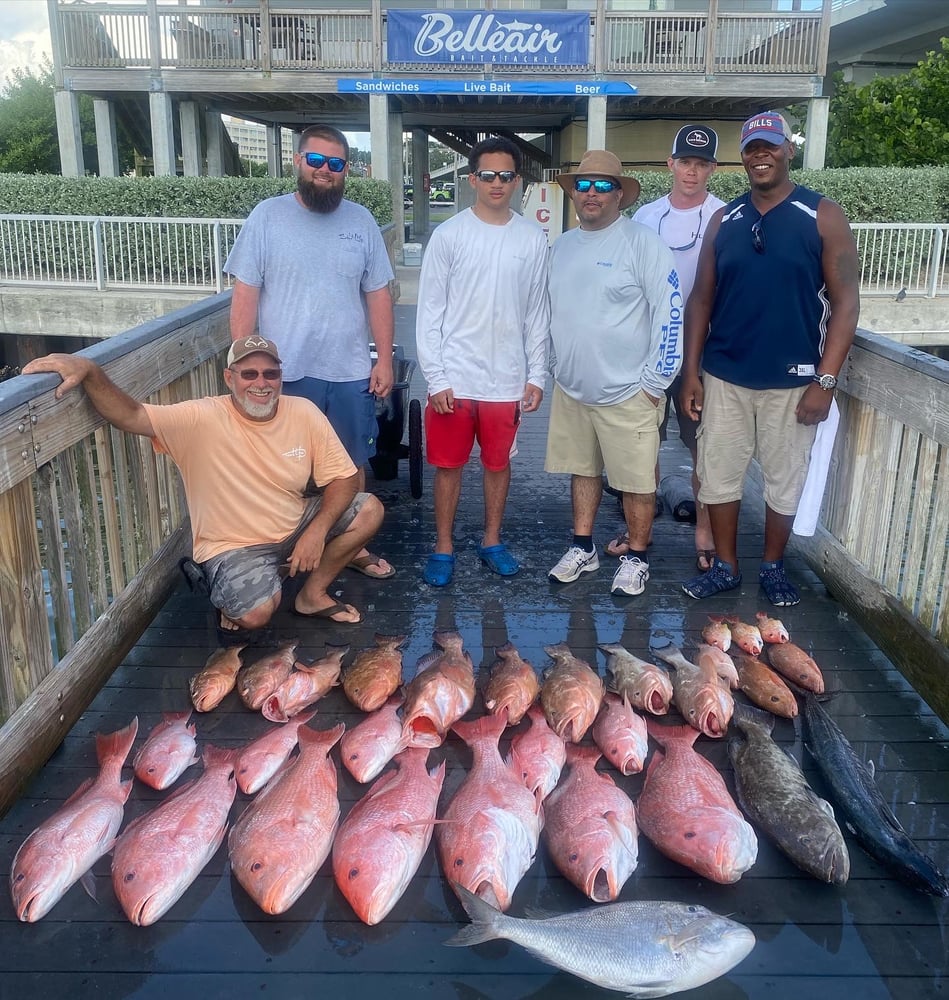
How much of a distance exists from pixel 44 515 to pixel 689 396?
2.65 meters

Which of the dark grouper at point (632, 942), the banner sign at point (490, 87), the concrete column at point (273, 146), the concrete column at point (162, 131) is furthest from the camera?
the concrete column at point (273, 146)

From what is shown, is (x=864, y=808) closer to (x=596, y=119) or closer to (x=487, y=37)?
(x=596, y=119)

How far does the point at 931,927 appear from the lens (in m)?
2.32

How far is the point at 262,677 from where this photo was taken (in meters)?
3.34

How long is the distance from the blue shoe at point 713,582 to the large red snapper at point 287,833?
202cm

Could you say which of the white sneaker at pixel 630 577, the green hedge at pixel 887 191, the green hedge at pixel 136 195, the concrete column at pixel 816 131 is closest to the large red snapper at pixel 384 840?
the white sneaker at pixel 630 577

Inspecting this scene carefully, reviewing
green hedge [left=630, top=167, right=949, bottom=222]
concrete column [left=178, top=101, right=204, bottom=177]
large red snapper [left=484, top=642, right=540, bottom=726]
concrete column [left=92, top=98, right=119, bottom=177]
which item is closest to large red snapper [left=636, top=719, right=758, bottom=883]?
large red snapper [left=484, top=642, right=540, bottom=726]

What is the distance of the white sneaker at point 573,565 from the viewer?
Answer: 14.5 ft

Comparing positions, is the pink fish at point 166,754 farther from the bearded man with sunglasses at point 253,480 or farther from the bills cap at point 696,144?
the bills cap at point 696,144

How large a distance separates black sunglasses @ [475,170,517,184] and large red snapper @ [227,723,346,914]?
7.85 feet

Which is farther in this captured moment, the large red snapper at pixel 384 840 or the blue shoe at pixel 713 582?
the blue shoe at pixel 713 582

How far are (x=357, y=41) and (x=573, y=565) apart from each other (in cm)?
1641

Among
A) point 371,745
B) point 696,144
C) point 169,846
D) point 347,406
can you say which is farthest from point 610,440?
point 169,846

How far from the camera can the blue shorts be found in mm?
4203
